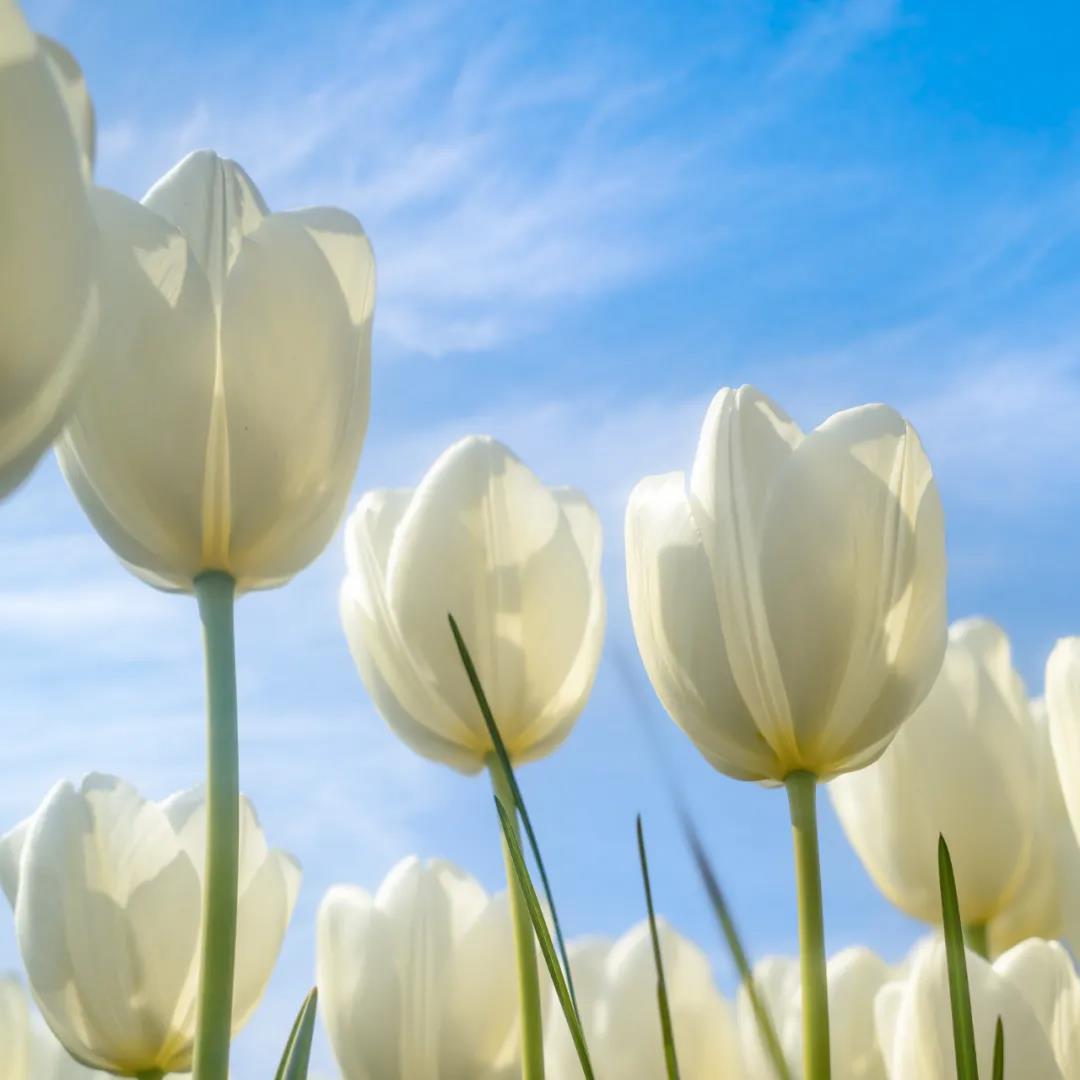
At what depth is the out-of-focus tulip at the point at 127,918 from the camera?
0.75m

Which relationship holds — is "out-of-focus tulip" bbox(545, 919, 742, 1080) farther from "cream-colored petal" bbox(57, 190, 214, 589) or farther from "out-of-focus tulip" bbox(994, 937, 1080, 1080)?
"cream-colored petal" bbox(57, 190, 214, 589)

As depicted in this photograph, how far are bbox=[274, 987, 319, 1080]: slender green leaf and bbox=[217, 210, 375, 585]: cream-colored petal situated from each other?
7.4 inches

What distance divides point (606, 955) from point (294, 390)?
0.41 metres

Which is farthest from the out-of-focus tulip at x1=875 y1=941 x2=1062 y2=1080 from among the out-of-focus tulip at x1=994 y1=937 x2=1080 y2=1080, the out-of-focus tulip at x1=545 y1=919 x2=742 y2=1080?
the out-of-focus tulip at x1=545 y1=919 x2=742 y2=1080

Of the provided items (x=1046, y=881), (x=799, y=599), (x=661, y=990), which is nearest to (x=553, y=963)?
(x=661, y=990)

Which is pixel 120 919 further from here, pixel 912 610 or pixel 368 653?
pixel 912 610

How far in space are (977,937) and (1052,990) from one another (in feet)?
0.51

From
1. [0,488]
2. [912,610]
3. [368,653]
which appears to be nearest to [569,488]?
[368,653]

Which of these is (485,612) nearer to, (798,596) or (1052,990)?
(798,596)

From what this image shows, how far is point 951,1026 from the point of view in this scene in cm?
64

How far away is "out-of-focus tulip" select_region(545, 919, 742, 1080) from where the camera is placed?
29.8 inches

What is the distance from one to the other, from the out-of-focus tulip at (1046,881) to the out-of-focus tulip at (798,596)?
0.23 m

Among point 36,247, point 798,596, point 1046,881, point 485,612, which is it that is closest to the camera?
point 36,247

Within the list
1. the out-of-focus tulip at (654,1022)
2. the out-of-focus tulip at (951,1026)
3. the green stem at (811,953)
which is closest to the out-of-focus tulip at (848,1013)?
the out-of-focus tulip at (654,1022)
